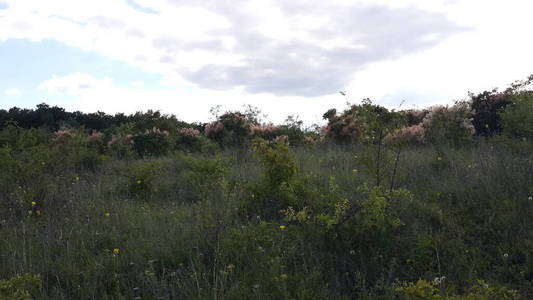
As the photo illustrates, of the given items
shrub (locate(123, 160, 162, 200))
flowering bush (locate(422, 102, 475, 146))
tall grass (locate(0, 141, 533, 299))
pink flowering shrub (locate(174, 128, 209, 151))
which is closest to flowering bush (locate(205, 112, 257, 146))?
pink flowering shrub (locate(174, 128, 209, 151))

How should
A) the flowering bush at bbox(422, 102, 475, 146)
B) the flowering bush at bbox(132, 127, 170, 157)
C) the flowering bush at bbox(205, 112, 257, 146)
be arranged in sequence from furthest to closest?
the flowering bush at bbox(205, 112, 257, 146) → the flowering bush at bbox(132, 127, 170, 157) → the flowering bush at bbox(422, 102, 475, 146)

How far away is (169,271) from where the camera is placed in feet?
13.9

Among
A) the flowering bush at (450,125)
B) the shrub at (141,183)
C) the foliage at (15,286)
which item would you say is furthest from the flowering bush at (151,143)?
the foliage at (15,286)

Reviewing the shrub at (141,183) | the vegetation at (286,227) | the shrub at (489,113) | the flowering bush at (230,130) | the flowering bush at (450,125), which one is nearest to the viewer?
the vegetation at (286,227)

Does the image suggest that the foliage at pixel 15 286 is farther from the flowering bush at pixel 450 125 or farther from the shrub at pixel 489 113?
the shrub at pixel 489 113

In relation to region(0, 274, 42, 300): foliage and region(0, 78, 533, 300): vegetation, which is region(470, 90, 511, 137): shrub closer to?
region(0, 78, 533, 300): vegetation

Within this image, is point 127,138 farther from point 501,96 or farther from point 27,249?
point 501,96

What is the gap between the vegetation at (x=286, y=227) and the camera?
3.93m

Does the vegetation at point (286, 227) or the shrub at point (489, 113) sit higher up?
the shrub at point (489, 113)

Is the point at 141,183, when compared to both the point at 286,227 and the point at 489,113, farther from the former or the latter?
the point at 489,113

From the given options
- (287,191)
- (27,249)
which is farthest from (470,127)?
(27,249)

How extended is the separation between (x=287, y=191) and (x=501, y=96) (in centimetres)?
764

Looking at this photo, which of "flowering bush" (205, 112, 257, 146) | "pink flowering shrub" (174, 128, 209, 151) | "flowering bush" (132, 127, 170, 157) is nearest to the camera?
"flowering bush" (132, 127, 170, 157)

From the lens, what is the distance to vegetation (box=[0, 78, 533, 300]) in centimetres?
393
